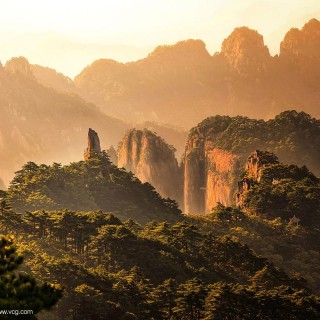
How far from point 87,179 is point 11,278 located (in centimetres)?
9633

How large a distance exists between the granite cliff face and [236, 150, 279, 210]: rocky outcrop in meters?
52.1

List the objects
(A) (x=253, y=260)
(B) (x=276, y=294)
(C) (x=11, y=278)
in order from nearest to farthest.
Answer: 1. (C) (x=11, y=278)
2. (B) (x=276, y=294)
3. (A) (x=253, y=260)

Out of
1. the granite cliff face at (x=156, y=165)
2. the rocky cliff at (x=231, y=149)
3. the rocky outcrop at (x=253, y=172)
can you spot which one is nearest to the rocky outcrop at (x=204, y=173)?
the rocky cliff at (x=231, y=149)

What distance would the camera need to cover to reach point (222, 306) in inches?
2515

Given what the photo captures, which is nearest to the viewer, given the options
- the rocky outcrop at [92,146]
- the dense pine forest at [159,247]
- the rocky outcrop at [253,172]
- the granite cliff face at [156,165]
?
the dense pine forest at [159,247]

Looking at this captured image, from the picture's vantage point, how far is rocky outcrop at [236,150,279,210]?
126 meters

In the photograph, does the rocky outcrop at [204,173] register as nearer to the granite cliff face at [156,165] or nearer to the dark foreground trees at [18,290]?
the granite cliff face at [156,165]

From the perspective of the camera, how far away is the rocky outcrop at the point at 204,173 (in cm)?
16975

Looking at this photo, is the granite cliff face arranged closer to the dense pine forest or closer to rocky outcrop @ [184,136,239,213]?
rocky outcrop @ [184,136,239,213]

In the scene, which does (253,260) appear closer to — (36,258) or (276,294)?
(276,294)

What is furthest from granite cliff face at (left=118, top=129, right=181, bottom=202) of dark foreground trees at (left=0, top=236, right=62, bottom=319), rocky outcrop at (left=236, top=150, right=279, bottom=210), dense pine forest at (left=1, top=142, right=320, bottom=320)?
dark foreground trees at (left=0, top=236, right=62, bottom=319)

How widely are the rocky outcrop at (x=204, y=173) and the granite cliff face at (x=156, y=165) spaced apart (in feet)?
18.4

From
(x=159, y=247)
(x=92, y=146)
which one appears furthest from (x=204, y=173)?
(x=159, y=247)

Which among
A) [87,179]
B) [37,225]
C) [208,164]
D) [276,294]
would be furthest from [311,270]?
[208,164]
